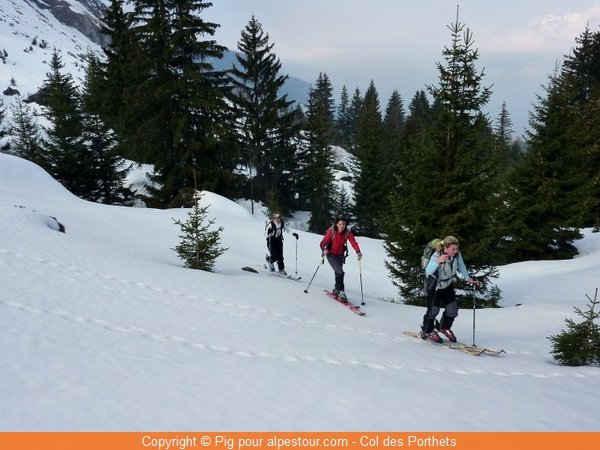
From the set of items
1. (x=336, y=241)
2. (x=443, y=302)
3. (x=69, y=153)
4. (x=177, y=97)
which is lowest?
(x=443, y=302)

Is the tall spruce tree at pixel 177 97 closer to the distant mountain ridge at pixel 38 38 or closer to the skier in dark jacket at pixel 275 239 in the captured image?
the skier in dark jacket at pixel 275 239

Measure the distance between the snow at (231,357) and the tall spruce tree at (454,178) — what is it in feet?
9.28

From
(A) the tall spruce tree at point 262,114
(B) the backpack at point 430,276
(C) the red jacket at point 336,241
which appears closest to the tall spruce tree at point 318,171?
(A) the tall spruce tree at point 262,114

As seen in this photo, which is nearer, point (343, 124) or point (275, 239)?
point (275, 239)

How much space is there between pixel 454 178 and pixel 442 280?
7215 mm

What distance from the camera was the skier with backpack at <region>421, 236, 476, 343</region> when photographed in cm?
761

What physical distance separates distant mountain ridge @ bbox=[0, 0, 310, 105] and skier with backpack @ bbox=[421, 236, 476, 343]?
48549 millimetres

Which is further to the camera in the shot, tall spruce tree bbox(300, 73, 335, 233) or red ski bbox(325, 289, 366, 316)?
tall spruce tree bbox(300, 73, 335, 233)

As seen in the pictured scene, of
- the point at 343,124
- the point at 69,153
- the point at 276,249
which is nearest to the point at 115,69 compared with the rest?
the point at 69,153

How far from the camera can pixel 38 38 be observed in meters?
91.6

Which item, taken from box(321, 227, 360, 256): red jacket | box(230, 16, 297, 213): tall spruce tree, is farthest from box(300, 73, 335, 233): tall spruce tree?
box(321, 227, 360, 256): red jacket

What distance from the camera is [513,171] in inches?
841

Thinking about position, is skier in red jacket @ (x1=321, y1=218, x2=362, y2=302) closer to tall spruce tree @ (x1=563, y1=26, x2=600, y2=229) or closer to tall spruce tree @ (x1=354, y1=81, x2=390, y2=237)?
tall spruce tree @ (x1=563, y1=26, x2=600, y2=229)

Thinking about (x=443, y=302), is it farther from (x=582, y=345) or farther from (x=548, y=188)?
(x=548, y=188)
